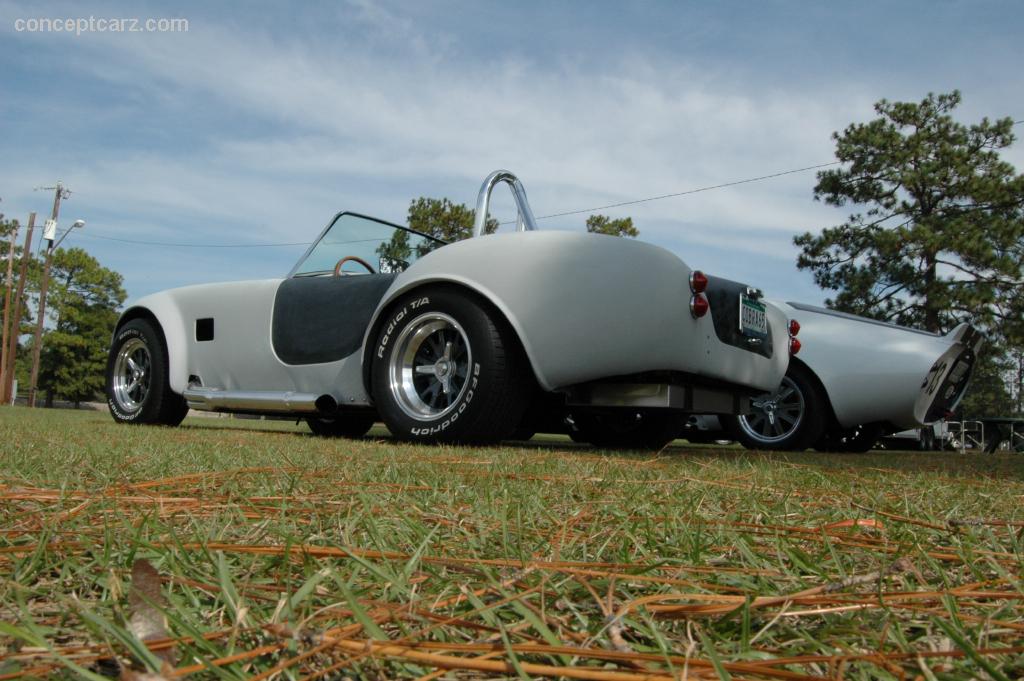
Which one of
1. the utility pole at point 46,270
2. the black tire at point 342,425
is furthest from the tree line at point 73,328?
the black tire at point 342,425

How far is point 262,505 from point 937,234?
88.3ft

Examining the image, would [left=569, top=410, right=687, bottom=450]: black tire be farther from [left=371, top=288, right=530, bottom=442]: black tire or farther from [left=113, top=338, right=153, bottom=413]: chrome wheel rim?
[left=113, top=338, right=153, bottom=413]: chrome wheel rim

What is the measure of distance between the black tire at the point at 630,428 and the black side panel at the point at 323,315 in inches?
63.0

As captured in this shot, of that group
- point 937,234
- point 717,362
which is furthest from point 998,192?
point 717,362

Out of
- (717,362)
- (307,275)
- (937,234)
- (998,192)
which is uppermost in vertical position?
(998,192)

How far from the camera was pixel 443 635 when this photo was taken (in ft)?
2.88

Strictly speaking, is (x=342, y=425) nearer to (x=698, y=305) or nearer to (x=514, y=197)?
(x=514, y=197)

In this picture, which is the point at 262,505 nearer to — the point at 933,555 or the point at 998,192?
the point at 933,555

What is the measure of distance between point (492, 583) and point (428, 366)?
368cm

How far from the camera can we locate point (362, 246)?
6250 mm

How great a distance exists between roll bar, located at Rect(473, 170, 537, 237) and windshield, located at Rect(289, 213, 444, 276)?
2.43ft

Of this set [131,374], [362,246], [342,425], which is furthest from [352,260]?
[131,374]

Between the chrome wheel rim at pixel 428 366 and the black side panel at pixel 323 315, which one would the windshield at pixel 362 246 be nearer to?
the black side panel at pixel 323 315

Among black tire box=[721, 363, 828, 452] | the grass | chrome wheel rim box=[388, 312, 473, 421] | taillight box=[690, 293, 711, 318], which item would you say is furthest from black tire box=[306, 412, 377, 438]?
the grass
